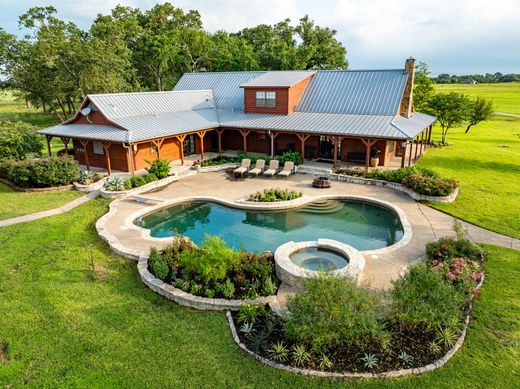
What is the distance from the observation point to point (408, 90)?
2559 centimetres

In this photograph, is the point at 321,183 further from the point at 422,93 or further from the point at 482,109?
the point at 482,109

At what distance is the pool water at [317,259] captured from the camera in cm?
1169

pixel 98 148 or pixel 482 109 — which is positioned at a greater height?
pixel 482 109

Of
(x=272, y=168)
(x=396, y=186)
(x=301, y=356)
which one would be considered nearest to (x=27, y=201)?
(x=272, y=168)

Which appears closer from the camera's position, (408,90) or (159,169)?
(159,169)

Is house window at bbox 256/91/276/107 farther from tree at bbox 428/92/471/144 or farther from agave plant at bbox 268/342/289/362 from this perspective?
agave plant at bbox 268/342/289/362

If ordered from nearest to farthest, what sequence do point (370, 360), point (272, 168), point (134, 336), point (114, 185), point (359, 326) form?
point (370, 360)
point (359, 326)
point (134, 336)
point (114, 185)
point (272, 168)

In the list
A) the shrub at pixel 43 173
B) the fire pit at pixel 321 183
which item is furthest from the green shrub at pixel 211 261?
the shrub at pixel 43 173

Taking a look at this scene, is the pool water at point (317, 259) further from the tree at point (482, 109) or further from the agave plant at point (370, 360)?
the tree at point (482, 109)

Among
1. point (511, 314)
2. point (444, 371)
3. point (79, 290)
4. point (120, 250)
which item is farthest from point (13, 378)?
point (511, 314)

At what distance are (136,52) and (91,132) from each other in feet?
81.0

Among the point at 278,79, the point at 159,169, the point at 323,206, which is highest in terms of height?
the point at 278,79

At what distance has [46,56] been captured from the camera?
3431 cm

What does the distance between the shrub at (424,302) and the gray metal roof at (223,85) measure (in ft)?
73.9
